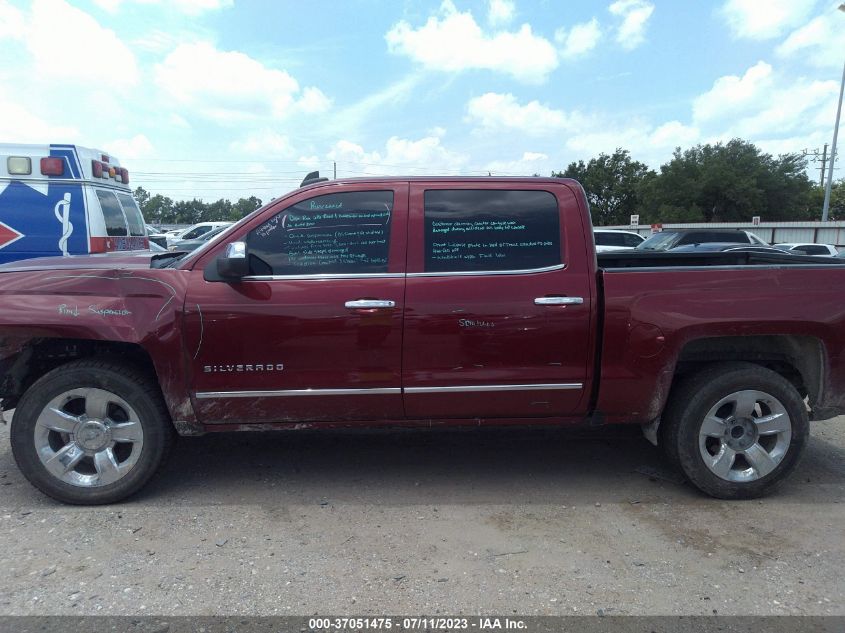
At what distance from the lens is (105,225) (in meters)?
7.88

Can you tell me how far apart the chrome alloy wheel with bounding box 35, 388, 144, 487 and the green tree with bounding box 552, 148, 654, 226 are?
6118 cm

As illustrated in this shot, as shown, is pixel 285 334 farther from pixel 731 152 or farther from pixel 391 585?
pixel 731 152

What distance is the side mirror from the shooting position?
3371 mm

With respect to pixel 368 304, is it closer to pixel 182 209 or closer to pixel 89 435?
pixel 89 435

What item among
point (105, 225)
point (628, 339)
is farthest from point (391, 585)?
point (105, 225)

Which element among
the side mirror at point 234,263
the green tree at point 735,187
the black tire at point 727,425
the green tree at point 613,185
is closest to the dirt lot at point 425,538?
the black tire at point 727,425

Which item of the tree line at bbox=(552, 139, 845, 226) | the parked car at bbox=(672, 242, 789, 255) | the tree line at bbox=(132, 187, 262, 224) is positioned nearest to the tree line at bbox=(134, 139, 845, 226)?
the tree line at bbox=(552, 139, 845, 226)

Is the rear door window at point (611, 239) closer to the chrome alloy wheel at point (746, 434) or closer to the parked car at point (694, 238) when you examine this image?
the parked car at point (694, 238)

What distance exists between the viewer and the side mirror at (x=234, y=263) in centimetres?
337

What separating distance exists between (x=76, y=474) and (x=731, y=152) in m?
55.4

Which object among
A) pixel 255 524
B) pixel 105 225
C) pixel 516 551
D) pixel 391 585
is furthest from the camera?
pixel 105 225

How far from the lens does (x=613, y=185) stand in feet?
202

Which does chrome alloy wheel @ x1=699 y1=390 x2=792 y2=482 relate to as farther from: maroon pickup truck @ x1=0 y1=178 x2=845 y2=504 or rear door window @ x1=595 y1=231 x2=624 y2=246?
rear door window @ x1=595 y1=231 x2=624 y2=246

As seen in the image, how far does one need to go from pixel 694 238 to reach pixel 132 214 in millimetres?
15789
